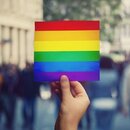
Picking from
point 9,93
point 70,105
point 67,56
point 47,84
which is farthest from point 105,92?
point 70,105

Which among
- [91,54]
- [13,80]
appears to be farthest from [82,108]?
[13,80]

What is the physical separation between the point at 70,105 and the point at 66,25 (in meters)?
0.14

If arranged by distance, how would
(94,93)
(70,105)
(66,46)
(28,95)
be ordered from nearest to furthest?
1. (70,105)
2. (66,46)
3. (94,93)
4. (28,95)

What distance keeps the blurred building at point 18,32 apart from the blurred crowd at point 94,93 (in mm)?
82

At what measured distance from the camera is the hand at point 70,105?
56 centimetres

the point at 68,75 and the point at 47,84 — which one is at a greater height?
the point at 68,75

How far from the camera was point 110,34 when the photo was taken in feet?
12.4

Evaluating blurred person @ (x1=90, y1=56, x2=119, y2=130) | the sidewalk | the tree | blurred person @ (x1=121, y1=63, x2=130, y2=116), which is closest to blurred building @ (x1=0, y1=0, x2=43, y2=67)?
the tree

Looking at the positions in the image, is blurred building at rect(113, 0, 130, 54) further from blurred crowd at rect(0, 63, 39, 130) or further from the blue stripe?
the blue stripe

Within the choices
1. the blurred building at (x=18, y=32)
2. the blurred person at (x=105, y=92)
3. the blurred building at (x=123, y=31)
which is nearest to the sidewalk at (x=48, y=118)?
the blurred person at (x=105, y=92)

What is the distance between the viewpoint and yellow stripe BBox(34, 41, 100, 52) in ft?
2.17

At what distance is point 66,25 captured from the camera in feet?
2.15

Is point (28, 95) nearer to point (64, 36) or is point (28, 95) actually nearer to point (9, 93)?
point (9, 93)

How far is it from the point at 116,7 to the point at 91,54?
10.8 ft
